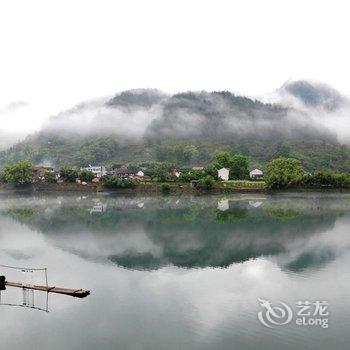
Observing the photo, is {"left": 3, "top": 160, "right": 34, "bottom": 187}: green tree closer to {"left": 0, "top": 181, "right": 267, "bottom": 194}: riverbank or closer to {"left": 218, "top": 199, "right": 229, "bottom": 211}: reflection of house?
{"left": 0, "top": 181, "right": 267, "bottom": 194}: riverbank

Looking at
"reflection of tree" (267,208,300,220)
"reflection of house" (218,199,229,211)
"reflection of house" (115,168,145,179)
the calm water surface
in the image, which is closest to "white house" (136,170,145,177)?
"reflection of house" (115,168,145,179)

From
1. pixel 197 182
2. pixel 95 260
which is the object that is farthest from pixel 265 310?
pixel 197 182

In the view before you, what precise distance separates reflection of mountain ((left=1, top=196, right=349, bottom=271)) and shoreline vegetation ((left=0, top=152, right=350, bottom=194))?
12931 mm

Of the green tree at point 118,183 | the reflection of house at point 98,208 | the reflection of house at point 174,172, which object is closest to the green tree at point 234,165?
the reflection of house at point 174,172

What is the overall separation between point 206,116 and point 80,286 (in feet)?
442

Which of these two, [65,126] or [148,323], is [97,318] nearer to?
[148,323]

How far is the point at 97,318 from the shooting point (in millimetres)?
13070

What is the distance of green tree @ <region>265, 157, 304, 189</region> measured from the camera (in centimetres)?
5706

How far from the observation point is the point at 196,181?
61.0 meters

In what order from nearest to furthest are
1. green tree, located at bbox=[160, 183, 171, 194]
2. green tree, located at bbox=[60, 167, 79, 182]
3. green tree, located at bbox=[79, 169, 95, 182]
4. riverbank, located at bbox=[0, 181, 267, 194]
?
riverbank, located at bbox=[0, 181, 267, 194]
green tree, located at bbox=[160, 183, 171, 194]
green tree, located at bbox=[79, 169, 95, 182]
green tree, located at bbox=[60, 167, 79, 182]
